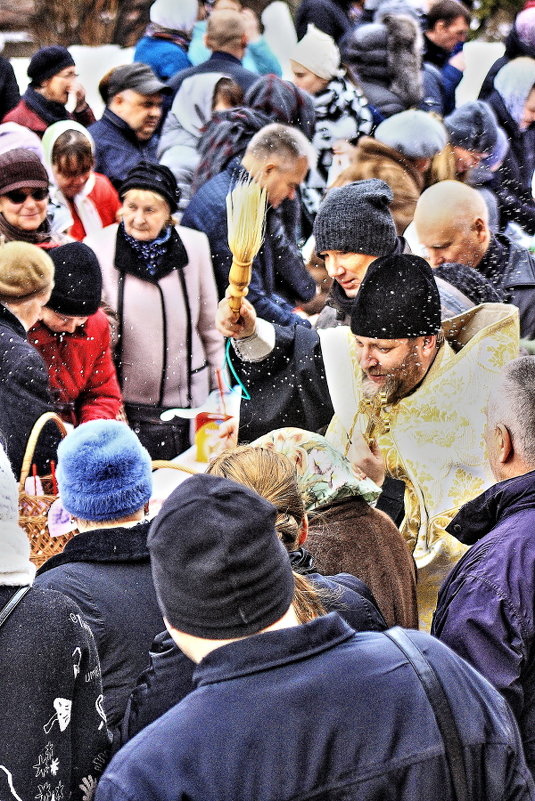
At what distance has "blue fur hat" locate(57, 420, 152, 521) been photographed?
2393 mm

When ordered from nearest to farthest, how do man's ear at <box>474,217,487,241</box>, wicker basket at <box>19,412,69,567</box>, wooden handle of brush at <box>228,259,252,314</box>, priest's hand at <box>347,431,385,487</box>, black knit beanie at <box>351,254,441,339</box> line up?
wicker basket at <box>19,412,69,567</box> < black knit beanie at <box>351,254,441,339</box> < priest's hand at <box>347,431,385,487</box> < wooden handle of brush at <box>228,259,252,314</box> < man's ear at <box>474,217,487,241</box>

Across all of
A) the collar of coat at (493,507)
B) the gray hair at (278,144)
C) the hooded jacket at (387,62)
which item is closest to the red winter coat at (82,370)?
the gray hair at (278,144)

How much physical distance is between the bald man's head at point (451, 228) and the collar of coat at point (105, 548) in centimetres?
216

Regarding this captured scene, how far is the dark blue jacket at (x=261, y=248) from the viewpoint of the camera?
4.58 metres

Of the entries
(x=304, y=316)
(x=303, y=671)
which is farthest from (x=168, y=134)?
(x=303, y=671)

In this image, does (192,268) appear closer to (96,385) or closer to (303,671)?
(96,385)

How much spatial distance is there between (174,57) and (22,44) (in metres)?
1.00

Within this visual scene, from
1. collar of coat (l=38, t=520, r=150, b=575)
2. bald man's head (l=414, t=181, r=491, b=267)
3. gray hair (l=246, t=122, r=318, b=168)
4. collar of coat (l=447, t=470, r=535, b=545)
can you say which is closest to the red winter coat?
gray hair (l=246, t=122, r=318, b=168)

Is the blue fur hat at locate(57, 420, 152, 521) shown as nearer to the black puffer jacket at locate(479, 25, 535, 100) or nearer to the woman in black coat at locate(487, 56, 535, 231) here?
the woman in black coat at locate(487, 56, 535, 231)

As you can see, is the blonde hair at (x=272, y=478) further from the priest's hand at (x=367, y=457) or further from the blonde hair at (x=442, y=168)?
the blonde hair at (x=442, y=168)

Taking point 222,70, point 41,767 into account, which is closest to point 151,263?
point 222,70

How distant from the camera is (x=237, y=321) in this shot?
150 inches

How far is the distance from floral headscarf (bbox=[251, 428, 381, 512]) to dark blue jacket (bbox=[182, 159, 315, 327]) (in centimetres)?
187

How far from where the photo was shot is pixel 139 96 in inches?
207
